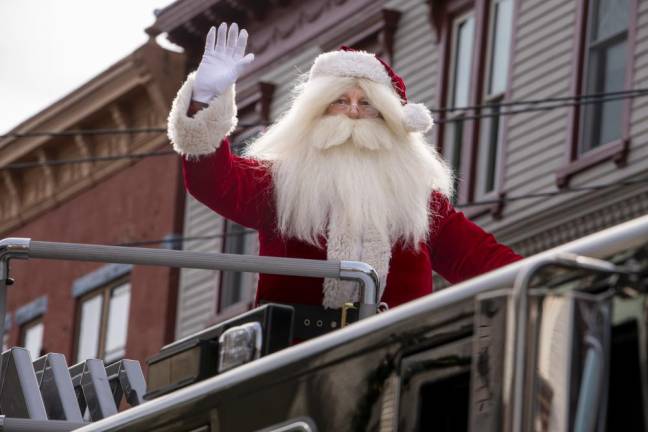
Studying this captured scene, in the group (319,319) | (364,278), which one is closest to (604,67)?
(364,278)

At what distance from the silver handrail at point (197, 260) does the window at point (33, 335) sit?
73.5 ft

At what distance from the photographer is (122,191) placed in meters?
25.6

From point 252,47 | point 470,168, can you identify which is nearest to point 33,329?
point 252,47

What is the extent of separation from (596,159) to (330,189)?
10.7m

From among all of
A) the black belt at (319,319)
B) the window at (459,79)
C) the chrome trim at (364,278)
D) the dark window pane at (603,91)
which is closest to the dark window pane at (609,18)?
the dark window pane at (603,91)

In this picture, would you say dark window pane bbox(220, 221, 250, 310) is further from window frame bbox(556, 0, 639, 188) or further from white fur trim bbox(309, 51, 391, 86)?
white fur trim bbox(309, 51, 391, 86)

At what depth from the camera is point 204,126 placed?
19.5ft

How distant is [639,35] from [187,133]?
35.7 feet

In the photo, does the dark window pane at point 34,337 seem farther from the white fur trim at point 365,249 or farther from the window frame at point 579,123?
the white fur trim at point 365,249

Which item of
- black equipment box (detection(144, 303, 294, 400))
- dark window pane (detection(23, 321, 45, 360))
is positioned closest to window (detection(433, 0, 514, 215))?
dark window pane (detection(23, 321, 45, 360))

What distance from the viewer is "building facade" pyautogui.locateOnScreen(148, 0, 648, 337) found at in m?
16.4

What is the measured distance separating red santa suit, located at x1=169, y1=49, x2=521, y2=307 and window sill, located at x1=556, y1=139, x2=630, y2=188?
1024 centimetres

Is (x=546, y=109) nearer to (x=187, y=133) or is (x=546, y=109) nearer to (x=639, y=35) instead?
(x=639, y=35)

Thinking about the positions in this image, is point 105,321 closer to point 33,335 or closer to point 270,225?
point 33,335
